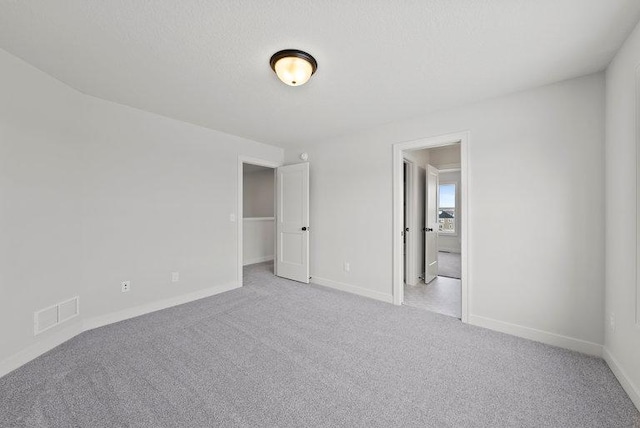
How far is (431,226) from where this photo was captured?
438 cm

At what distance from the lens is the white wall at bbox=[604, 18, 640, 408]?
1567 mm

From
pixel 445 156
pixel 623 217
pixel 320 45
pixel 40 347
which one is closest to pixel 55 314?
pixel 40 347

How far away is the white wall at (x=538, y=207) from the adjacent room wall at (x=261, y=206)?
168 inches

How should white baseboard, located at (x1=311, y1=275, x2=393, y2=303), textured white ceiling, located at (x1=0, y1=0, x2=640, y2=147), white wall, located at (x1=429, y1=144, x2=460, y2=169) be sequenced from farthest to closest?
white wall, located at (x1=429, y1=144, x2=460, y2=169) → white baseboard, located at (x1=311, y1=275, x2=393, y2=303) → textured white ceiling, located at (x1=0, y1=0, x2=640, y2=147)

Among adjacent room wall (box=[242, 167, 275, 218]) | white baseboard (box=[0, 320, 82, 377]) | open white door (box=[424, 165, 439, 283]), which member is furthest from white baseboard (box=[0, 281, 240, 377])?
adjacent room wall (box=[242, 167, 275, 218])

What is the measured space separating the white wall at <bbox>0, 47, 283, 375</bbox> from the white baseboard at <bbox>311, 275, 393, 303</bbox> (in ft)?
4.60

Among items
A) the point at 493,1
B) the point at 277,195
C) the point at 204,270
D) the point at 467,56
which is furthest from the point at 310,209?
the point at 493,1

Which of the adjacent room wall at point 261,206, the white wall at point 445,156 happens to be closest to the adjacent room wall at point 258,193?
the adjacent room wall at point 261,206

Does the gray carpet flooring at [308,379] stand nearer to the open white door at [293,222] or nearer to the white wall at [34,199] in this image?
the white wall at [34,199]

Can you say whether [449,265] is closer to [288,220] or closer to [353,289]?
[353,289]

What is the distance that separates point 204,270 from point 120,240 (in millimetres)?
1079

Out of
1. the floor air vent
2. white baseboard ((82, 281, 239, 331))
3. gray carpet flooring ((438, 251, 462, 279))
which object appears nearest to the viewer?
the floor air vent

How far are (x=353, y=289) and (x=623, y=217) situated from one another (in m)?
2.76

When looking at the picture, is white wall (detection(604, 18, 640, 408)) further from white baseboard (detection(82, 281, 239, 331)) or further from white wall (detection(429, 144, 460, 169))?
white baseboard (detection(82, 281, 239, 331))
